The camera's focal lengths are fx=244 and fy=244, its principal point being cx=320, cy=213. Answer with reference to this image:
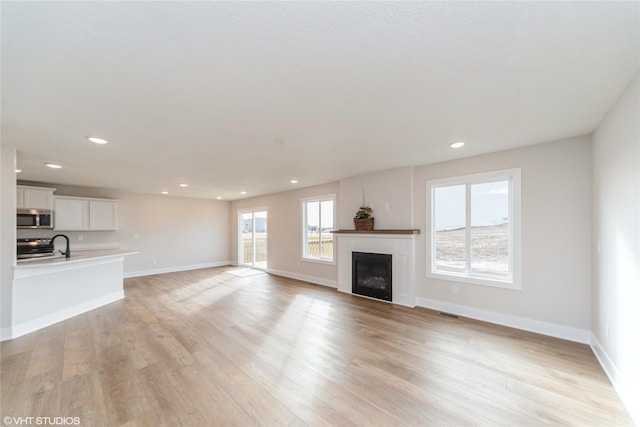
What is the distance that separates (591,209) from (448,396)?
2754 millimetres

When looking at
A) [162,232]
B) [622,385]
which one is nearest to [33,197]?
[162,232]

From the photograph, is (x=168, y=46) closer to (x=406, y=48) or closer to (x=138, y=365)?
(x=406, y=48)

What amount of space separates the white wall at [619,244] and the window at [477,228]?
2.61 feet

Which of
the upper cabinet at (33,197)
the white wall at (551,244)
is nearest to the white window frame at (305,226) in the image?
the white wall at (551,244)

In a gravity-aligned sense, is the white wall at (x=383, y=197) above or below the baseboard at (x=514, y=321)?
above

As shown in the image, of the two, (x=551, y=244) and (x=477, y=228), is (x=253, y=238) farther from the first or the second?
(x=551, y=244)

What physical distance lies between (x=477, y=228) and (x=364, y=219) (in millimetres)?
1869

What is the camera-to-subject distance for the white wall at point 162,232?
20.4ft

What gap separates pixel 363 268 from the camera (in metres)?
4.89

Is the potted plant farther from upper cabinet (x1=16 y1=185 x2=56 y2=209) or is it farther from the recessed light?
upper cabinet (x1=16 y1=185 x2=56 y2=209)

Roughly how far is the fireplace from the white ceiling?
2269 mm

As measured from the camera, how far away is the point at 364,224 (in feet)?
15.8

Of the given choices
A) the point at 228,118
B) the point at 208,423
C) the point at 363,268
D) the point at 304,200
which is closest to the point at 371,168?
the point at 363,268

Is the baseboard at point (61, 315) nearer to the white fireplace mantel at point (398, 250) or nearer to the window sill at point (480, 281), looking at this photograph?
the white fireplace mantel at point (398, 250)
